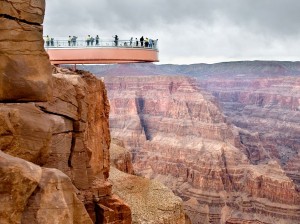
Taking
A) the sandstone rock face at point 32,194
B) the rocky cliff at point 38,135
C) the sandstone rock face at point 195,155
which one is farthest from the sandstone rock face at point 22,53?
the sandstone rock face at point 195,155

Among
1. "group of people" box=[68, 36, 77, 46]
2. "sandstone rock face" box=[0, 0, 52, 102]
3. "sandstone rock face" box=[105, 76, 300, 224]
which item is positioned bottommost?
"sandstone rock face" box=[105, 76, 300, 224]

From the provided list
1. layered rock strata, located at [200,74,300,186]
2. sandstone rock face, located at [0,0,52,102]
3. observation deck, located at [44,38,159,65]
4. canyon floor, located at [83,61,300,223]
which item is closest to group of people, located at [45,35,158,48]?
observation deck, located at [44,38,159,65]

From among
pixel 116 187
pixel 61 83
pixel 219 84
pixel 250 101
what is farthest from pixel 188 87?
pixel 61 83

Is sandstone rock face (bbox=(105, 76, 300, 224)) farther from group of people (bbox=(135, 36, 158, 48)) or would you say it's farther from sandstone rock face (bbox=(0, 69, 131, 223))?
sandstone rock face (bbox=(0, 69, 131, 223))

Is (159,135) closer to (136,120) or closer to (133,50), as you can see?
(136,120)

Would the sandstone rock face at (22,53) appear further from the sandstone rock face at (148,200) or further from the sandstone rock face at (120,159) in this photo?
the sandstone rock face at (120,159)

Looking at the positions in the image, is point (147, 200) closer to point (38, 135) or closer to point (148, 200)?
point (148, 200)

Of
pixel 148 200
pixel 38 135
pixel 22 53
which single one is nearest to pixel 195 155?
pixel 148 200
